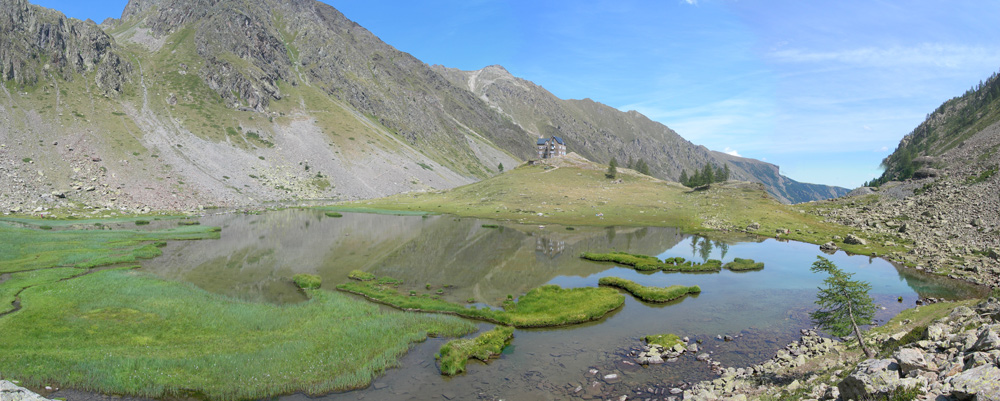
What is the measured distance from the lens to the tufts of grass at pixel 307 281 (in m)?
39.7

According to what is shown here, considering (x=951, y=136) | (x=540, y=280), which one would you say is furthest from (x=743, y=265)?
(x=951, y=136)

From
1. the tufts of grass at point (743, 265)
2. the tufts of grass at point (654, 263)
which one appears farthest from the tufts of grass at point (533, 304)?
the tufts of grass at point (743, 265)

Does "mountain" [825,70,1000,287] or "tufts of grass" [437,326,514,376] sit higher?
"mountain" [825,70,1000,287]

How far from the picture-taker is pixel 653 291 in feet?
129

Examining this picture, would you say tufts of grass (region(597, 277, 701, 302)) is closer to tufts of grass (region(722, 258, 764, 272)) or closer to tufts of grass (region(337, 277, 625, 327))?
tufts of grass (region(337, 277, 625, 327))

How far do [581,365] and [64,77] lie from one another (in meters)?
218

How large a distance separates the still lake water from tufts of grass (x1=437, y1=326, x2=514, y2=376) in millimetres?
719

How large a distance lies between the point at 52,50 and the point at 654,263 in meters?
226

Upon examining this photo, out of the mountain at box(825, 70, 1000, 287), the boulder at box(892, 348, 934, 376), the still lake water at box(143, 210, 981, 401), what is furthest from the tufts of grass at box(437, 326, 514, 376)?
the mountain at box(825, 70, 1000, 287)

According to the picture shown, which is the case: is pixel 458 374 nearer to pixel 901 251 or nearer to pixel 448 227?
pixel 448 227

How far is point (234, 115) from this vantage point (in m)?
188

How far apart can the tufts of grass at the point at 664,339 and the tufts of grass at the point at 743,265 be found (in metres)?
30.4

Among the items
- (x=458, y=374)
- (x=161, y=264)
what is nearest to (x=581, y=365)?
(x=458, y=374)

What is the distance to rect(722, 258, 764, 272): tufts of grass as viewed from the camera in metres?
52.4
